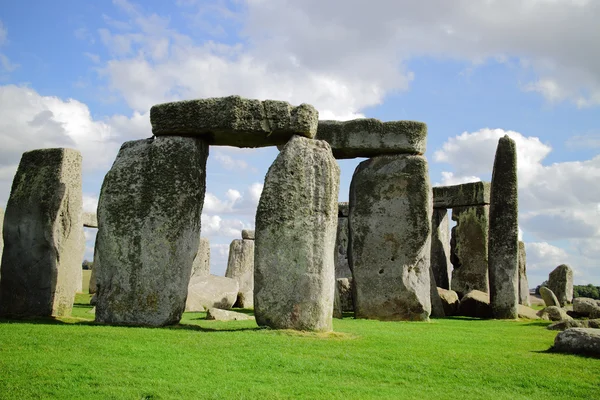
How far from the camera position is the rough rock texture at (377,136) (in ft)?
47.9

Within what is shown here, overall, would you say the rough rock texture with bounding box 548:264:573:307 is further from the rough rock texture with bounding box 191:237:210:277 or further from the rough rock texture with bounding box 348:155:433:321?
the rough rock texture with bounding box 348:155:433:321

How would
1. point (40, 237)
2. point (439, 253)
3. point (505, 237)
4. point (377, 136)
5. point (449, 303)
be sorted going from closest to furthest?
point (40, 237) → point (377, 136) → point (505, 237) → point (449, 303) → point (439, 253)

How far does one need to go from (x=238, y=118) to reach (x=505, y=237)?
8.65 m

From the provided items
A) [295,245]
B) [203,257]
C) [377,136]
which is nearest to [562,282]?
[203,257]

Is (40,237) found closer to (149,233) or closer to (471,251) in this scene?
(149,233)

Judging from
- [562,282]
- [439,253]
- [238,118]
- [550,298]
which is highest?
[238,118]

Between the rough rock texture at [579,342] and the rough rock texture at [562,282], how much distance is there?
61.8ft

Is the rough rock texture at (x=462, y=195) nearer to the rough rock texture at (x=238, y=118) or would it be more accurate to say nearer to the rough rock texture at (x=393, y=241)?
the rough rock texture at (x=393, y=241)

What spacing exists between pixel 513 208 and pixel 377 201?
3.80 m

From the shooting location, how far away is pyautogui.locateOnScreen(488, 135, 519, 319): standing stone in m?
16.1

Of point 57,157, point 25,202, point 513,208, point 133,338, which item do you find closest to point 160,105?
point 57,157

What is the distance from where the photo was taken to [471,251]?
21.3 meters

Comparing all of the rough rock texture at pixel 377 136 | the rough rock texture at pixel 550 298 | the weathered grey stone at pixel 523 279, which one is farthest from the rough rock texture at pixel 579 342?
the rough rock texture at pixel 550 298

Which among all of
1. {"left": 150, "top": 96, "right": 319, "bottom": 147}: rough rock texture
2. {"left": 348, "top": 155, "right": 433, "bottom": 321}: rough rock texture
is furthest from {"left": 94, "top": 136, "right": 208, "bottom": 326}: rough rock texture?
{"left": 348, "top": 155, "right": 433, "bottom": 321}: rough rock texture
